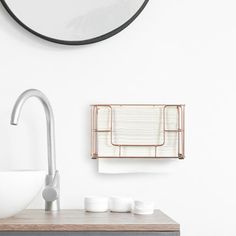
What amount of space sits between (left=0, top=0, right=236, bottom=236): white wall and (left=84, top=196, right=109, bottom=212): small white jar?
15cm

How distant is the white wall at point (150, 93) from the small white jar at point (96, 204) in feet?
0.51

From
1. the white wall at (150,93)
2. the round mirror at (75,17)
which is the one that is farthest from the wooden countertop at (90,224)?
the round mirror at (75,17)

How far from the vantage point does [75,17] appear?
205cm

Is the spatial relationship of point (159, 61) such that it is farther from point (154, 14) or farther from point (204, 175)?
point (204, 175)

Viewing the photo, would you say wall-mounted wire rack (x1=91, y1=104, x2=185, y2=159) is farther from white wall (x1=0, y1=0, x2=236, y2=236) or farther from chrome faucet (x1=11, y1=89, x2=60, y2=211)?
chrome faucet (x1=11, y1=89, x2=60, y2=211)

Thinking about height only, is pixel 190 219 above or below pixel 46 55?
below

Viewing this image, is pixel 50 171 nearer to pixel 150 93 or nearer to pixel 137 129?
pixel 137 129

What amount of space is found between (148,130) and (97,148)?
0.20 meters

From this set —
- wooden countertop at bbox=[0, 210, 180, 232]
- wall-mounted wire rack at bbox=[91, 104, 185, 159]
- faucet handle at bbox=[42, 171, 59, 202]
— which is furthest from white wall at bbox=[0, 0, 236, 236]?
wooden countertop at bbox=[0, 210, 180, 232]

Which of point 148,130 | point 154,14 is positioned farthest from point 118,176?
point 154,14

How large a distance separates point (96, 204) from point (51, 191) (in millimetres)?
163

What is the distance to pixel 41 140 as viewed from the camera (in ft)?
6.75

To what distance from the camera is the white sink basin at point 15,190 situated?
66.0 inches

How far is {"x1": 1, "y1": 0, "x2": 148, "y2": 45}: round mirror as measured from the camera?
204cm
